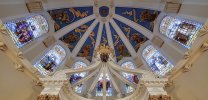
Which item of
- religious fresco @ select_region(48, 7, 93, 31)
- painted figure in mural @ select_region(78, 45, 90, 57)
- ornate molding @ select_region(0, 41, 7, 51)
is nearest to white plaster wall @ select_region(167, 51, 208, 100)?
ornate molding @ select_region(0, 41, 7, 51)

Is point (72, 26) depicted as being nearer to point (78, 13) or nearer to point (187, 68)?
point (78, 13)

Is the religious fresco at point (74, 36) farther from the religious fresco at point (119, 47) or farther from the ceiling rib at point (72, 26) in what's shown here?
the religious fresco at point (119, 47)

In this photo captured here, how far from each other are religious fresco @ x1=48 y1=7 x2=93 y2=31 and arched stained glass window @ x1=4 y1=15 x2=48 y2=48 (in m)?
1.13

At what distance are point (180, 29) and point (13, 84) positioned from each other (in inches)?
421

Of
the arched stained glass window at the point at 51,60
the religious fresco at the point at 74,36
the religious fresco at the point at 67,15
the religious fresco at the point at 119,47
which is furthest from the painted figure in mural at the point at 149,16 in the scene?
the arched stained glass window at the point at 51,60

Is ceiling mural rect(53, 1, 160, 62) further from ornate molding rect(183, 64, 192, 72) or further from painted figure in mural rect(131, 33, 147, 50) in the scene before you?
ornate molding rect(183, 64, 192, 72)

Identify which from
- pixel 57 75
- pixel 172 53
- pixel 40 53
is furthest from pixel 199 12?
pixel 40 53

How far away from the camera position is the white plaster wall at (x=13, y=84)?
8703 millimetres

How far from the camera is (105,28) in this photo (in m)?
19.9

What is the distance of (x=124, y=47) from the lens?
19156 mm

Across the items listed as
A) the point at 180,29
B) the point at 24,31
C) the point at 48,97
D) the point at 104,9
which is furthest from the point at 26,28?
the point at 180,29

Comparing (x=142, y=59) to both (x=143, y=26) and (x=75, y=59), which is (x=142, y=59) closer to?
(x=143, y=26)

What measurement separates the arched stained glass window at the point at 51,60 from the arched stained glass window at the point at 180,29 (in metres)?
7.93

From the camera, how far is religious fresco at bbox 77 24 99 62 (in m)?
18.7
